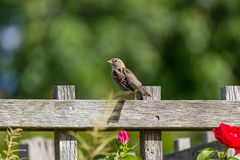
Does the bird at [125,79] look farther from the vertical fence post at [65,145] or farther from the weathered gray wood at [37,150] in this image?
the vertical fence post at [65,145]

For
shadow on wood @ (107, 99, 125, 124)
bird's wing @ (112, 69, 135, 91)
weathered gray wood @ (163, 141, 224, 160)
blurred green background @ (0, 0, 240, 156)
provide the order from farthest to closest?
blurred green background @ (0, 0, 240, 156), bird's wing @ (112, 69, 135, 91), weathered gray wood @ (163, 141, 224, 160), shadow on wood @ (107, 99, 125, 124)

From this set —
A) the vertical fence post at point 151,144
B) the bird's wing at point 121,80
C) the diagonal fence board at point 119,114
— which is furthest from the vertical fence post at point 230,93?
the bird's wing at point 121,80

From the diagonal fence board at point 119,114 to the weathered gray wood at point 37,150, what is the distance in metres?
1.74

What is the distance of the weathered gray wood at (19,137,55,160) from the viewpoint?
7129 mm

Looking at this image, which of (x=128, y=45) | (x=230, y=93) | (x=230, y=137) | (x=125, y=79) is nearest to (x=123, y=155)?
(x=230, y=137)

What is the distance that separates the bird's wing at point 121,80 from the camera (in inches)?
261

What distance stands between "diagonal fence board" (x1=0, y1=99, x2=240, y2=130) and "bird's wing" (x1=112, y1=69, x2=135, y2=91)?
110cm

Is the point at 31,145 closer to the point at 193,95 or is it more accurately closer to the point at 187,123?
the point at 187,123

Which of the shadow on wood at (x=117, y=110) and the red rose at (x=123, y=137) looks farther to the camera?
the shadow on wood at (x=117, y=110)

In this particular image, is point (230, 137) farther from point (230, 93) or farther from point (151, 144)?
point (230, 93)

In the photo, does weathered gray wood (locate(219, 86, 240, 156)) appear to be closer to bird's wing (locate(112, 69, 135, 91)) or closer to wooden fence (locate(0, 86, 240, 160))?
wooden fence (locate(0, 86, 240, 160))

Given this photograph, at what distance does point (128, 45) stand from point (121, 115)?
1317 cm

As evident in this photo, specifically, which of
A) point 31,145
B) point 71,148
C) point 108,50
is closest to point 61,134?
point 71,148

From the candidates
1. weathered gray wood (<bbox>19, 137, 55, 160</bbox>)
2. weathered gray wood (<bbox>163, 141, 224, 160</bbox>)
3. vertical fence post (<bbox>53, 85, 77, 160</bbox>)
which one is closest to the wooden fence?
vertical fence post (<bbox>53, 85, 77, 160</bbox>)
